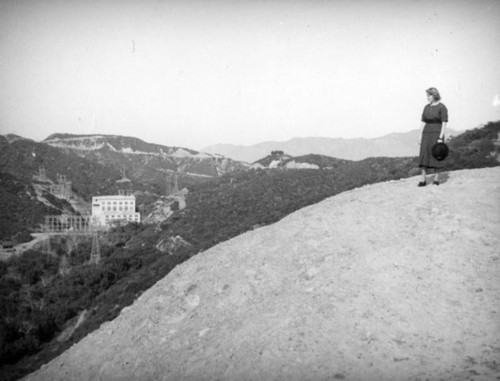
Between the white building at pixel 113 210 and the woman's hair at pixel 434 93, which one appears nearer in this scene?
the woman's hair at pixel 434 93

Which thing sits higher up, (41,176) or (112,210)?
(41,176)

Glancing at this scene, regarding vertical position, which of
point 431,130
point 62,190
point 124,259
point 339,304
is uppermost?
point 431,130

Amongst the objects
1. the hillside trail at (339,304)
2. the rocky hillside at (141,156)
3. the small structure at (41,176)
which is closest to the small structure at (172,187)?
the rocky hillside at (141,156)

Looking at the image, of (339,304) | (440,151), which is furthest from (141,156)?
(339,304)

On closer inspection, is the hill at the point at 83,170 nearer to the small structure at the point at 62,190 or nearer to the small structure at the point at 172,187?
the small structure at the point at 62,190

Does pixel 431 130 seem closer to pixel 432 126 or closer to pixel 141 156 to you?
pixel 432 126

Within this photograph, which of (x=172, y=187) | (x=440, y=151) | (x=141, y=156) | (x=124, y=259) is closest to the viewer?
(x=440, y=151)

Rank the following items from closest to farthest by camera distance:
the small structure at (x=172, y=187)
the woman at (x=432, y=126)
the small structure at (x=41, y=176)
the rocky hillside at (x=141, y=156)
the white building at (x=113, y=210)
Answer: the woman at (x=432, y=126) < the white building at (x=113, y=210) < the small structure at (x=172, y=187) < the small structure at (x=41, y=176) < the rocky hillside at (x=141, y=156)
